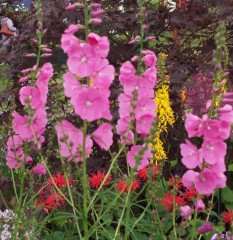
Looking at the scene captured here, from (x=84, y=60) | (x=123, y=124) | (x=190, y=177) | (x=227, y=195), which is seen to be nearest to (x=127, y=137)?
(x=123, y=124)

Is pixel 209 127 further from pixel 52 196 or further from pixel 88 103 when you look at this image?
pixel 52 196

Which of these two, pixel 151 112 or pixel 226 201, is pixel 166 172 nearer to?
pixel 226 201

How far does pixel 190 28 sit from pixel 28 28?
1026 millimetres

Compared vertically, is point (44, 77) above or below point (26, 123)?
above

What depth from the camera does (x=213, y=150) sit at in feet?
6.73

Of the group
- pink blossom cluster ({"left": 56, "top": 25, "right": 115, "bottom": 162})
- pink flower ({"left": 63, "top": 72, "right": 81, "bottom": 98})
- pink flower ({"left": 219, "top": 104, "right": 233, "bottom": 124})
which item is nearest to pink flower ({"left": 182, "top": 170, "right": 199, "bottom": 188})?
pink flower ({"left": 219, "top": 104, "right": 233, "bottom": 124})

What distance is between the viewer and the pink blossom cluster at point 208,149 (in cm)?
201

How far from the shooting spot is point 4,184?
161 inches

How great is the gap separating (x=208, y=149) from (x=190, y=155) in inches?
3.7

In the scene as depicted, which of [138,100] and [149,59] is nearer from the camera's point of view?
[138,100]

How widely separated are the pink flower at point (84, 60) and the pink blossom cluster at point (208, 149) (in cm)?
34

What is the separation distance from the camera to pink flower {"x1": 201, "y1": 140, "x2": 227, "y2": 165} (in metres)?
2.04

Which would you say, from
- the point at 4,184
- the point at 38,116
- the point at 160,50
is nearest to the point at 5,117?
the point at 4,184

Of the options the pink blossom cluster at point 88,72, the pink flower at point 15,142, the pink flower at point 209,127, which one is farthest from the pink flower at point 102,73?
the pink flower at point 15,142
